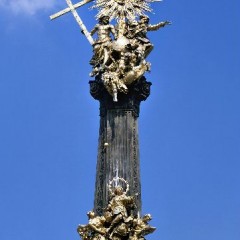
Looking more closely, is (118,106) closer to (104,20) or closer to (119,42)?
(119,42)

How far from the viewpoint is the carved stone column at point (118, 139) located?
22.7 m

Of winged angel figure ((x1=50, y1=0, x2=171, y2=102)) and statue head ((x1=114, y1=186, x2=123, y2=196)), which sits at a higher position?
winged angel figure ((x1=50, y1=0, x2=171, y2=102))

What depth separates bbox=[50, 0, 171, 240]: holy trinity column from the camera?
71.1 feet

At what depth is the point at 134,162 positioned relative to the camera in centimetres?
2314

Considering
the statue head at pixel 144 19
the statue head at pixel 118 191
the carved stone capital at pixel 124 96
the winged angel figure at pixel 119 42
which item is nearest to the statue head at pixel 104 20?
the winged angel figure at pixel 119 42

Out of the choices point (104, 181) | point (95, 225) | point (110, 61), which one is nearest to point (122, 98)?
point (110, 61)

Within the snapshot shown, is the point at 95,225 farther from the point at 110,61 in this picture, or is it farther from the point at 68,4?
the point at 68,4

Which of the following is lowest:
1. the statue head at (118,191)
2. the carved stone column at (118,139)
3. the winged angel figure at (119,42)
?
the statue head at (118,191)

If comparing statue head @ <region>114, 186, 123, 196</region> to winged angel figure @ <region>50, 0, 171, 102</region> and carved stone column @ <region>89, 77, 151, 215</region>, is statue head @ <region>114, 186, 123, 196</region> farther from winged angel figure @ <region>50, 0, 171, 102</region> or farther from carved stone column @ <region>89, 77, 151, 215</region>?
winged angel figure @ <region>50, 0, 171, 102</region>

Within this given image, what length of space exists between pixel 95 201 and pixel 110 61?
456 cm

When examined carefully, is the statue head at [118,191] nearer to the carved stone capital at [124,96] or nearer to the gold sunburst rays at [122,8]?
the carved stone capital at [124,96]

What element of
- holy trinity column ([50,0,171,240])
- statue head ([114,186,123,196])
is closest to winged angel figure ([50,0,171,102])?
holy trinity column ([50,0,171,240])

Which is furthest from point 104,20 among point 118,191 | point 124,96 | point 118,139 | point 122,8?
point 118,191

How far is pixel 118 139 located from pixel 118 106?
3.91 ft
